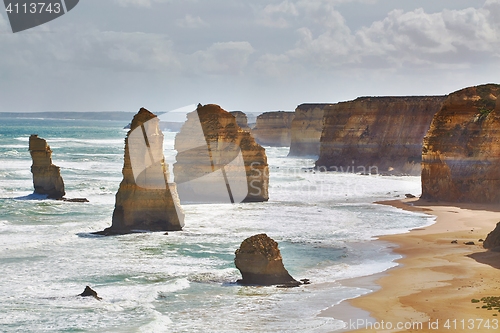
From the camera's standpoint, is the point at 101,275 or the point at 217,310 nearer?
the point at 217,310

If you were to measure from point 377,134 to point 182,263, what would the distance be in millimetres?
48382

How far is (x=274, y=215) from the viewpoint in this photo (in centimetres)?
3450

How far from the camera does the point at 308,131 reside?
99.1m

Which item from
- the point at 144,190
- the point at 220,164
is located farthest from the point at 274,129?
the point at 144,190

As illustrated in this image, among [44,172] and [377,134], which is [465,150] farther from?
[377,134]

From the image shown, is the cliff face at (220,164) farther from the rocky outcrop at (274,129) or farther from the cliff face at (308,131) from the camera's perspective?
the rocky outcrop at (274,129)

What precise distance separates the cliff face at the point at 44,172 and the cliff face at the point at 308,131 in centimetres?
6049

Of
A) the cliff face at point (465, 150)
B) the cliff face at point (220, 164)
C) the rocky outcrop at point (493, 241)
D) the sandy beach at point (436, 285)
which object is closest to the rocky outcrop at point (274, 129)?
the cliff face at point (465, 150)

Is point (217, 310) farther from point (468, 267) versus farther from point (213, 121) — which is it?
point (213, 121)

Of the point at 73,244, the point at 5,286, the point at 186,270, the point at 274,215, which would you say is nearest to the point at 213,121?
the point at 274,215

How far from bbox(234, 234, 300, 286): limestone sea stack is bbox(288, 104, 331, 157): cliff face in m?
77.6

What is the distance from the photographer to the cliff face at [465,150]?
39.7 meters

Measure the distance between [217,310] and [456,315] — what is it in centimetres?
511

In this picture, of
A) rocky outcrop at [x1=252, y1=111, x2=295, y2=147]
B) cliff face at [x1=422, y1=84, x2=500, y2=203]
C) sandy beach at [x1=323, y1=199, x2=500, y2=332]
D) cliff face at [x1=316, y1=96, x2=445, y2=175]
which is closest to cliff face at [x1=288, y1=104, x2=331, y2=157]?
rocky outcrop at [x1=252, y1=111, x2=295, y2=147]
